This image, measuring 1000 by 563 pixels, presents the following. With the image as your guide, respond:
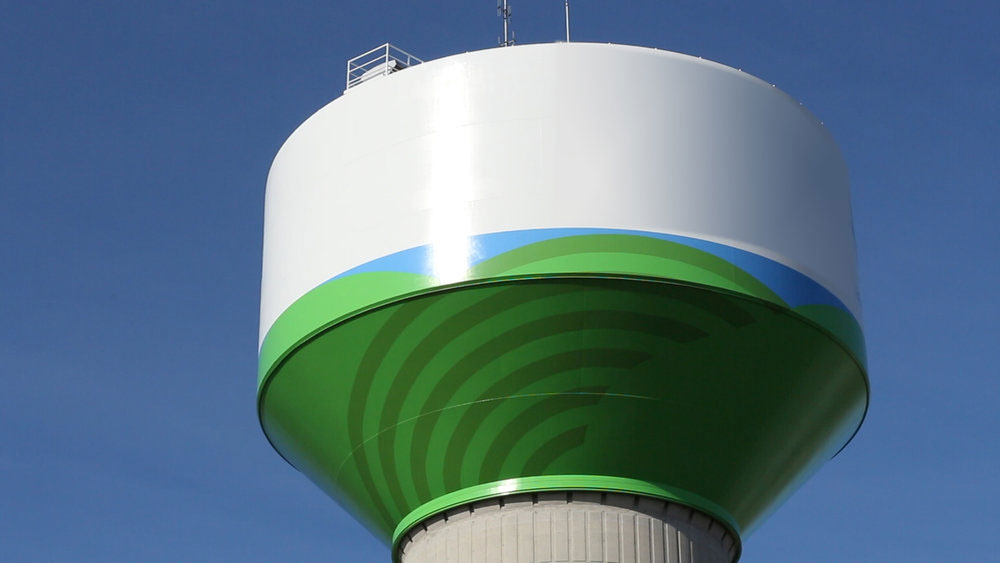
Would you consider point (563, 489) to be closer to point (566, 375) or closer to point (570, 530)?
point (570, 530)

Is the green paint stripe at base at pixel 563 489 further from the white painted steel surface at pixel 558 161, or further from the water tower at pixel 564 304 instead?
the white painted steel surface at pixel 558 161

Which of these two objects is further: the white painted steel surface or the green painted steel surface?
the white painted steel surface

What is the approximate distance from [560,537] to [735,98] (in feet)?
14.8

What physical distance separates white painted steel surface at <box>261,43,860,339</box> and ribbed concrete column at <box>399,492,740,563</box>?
7.88ft

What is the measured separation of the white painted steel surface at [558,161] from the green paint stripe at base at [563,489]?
214 cm

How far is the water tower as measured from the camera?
13812 millimetres

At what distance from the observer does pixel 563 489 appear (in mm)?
14305

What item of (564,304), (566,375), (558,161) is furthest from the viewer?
(558,161)

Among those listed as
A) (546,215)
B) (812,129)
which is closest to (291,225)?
(546,215)

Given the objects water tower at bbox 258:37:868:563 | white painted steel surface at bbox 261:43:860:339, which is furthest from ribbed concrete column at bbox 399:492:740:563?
white painted steel surface at bbox 261:43:860:339

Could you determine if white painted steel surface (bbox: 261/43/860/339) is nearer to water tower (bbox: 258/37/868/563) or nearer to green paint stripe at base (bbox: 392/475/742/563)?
water tower (bbox: 258/37/868/563)

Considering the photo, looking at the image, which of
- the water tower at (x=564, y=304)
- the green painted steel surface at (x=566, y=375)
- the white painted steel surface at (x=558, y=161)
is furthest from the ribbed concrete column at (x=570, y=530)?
the white painted steel surface at (x=558, y=161)

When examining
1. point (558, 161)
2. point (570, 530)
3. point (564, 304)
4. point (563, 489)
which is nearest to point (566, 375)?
point (564, 304)

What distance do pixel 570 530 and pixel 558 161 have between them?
3.44 meters
